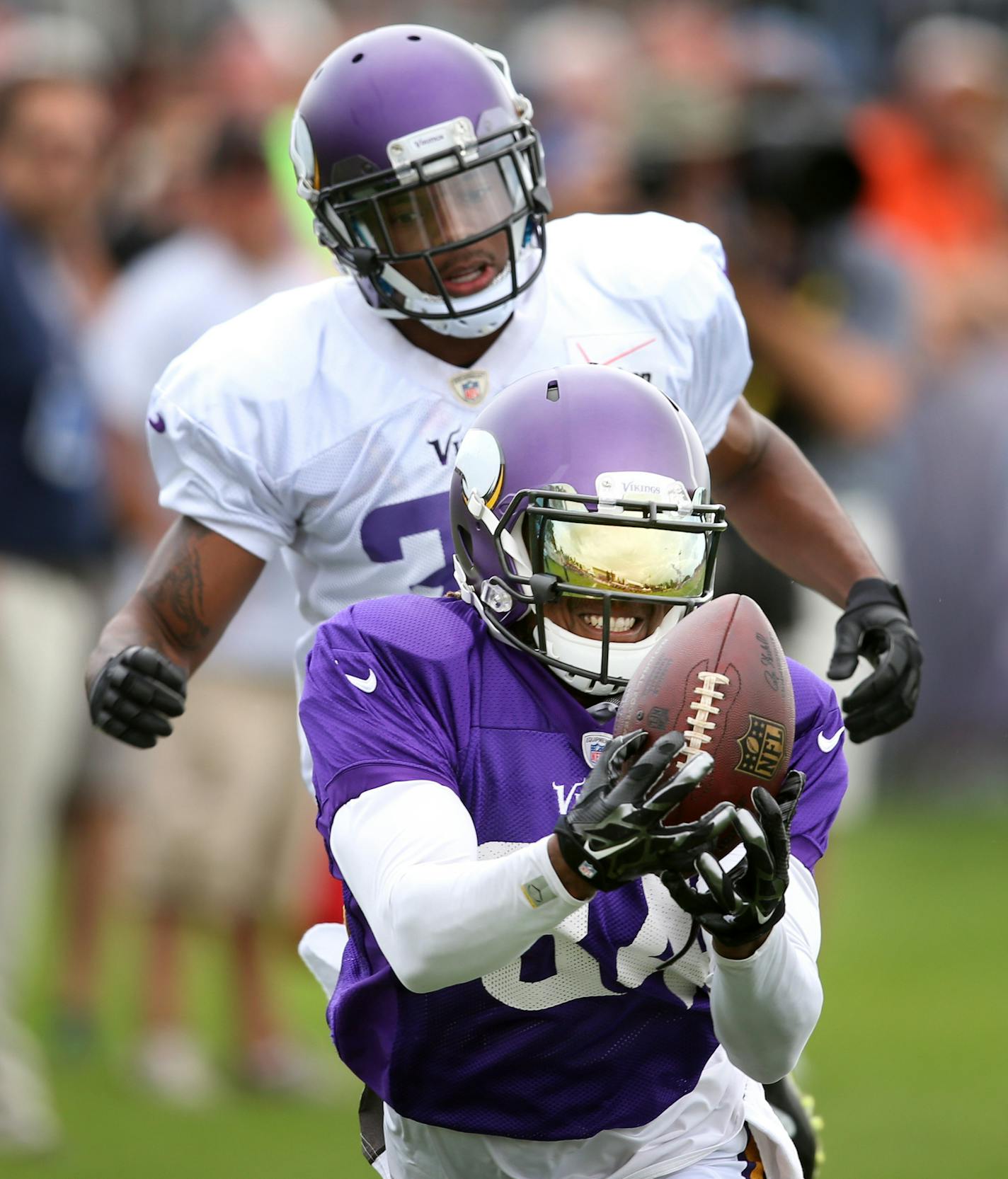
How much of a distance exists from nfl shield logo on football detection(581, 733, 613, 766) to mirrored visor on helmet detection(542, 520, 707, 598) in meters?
0.19

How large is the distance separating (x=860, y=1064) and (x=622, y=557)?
13.3 ft

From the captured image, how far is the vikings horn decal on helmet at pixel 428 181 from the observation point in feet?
Answer: 11.3

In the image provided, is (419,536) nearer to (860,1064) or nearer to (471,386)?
(471,386)

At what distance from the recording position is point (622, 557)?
2789mm

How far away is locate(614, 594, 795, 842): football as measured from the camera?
8.30 ft

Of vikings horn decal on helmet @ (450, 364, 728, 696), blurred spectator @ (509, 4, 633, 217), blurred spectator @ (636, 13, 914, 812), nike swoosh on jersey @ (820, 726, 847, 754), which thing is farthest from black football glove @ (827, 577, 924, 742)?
blurred spectator @ (509, 4, 633, 217)

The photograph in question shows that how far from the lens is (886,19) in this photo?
1178cm

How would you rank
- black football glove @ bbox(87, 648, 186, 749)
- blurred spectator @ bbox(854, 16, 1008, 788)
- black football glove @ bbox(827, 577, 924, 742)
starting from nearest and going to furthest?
black football glove @ bbox(87, 648, 186, 749) → black football glove @ bbox(827, 577, 924, 742) → blurred spectator @ bbox(854, 16, 1008, 788)

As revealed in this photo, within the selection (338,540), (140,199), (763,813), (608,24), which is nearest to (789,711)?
(763,813)

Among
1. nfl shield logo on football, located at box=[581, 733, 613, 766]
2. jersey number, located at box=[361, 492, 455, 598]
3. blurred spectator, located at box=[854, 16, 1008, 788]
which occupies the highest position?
nfl shield logo on football, located at box=[581, 733, 613, 766]

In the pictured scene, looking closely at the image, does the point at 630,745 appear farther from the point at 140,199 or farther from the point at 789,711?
the point at 140,199

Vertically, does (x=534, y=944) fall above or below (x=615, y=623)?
below

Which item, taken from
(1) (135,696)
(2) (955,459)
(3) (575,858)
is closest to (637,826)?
(3) (575,858)

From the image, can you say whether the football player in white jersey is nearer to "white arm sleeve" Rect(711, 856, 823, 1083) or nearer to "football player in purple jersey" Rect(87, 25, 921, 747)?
"football player in purple jersey" Rect(87, 25, 921, 747)
